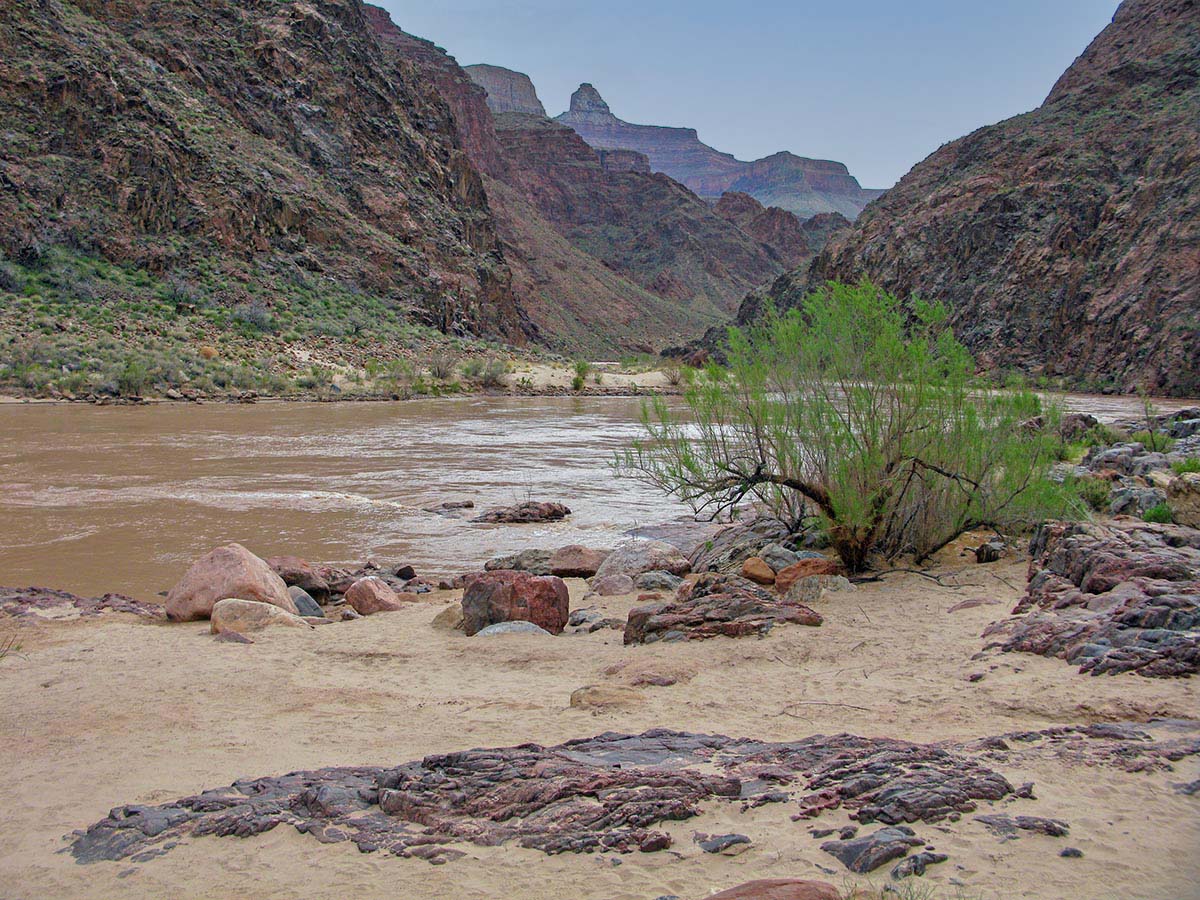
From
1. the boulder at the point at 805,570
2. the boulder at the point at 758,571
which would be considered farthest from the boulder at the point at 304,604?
the boulder at the point at 805,570

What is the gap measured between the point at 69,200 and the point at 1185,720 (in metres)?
45.3

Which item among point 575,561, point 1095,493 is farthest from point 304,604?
point 1095,493

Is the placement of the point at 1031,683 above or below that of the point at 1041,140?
below

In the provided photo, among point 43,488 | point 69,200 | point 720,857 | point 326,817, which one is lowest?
point 43,488

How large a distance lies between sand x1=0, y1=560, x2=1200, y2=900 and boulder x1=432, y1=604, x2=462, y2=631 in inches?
3.3

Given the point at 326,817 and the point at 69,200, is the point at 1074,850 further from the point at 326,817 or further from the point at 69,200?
the point at 69,200

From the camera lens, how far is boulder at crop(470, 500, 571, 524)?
12047mm

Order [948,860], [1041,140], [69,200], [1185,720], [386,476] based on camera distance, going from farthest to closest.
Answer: [1041,140], [69,200], [386,476], [1185,720], [948,860]

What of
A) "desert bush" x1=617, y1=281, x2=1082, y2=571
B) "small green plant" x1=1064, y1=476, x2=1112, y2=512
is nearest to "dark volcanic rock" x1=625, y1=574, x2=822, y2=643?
"desert bush" x1=617, y1=281, x2=1082, y2=571

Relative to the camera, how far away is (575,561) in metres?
9.14

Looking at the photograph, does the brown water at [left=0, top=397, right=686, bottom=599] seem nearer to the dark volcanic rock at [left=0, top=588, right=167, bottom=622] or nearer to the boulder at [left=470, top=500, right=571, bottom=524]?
the boulder at [left=470, top=500, right=571, bottom=524]

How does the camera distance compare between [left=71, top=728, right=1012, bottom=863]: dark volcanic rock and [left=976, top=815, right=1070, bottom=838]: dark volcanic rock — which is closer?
[left=976, top=815, right=1070, bottom=838]: dark volcanic rock

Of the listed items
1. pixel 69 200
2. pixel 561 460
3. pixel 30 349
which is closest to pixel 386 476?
pixel 561 460

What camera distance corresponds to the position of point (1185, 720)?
11.9ft
